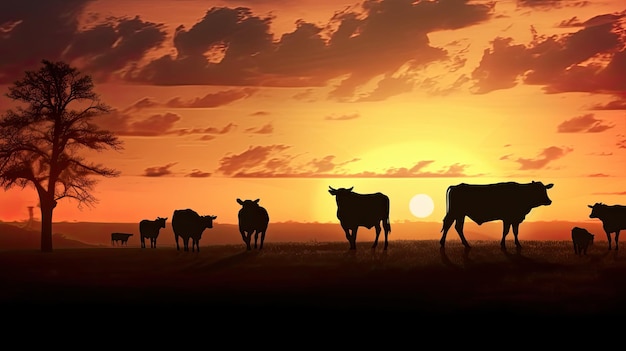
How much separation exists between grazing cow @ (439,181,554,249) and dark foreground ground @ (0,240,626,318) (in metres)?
1.45

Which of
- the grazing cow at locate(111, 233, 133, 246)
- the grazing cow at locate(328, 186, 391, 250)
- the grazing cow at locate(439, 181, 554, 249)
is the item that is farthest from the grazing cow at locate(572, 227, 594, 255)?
the grazing cow at locate(111, 233, 133, 246)

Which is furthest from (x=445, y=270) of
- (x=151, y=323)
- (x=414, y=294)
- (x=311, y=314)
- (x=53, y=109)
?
(x=53, y=109)

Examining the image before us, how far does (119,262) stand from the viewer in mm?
38875

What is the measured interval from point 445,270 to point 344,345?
45.5 feet

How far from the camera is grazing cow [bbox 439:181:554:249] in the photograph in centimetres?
3934

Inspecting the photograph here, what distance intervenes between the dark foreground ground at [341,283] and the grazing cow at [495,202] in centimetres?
145

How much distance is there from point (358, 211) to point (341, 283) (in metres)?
13.7

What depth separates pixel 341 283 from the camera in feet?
87.0

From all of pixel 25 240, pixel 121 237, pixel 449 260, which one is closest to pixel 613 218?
pixel 449 260

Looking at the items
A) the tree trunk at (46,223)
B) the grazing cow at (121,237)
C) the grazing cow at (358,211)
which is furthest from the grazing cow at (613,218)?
the grazing cow at (121,237)

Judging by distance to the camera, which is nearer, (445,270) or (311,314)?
(311,314)

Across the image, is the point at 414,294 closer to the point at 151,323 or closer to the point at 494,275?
the point at 494,275

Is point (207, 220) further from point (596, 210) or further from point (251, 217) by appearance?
point (596, 210)

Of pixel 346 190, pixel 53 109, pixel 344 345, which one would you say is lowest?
pixel 344 345
